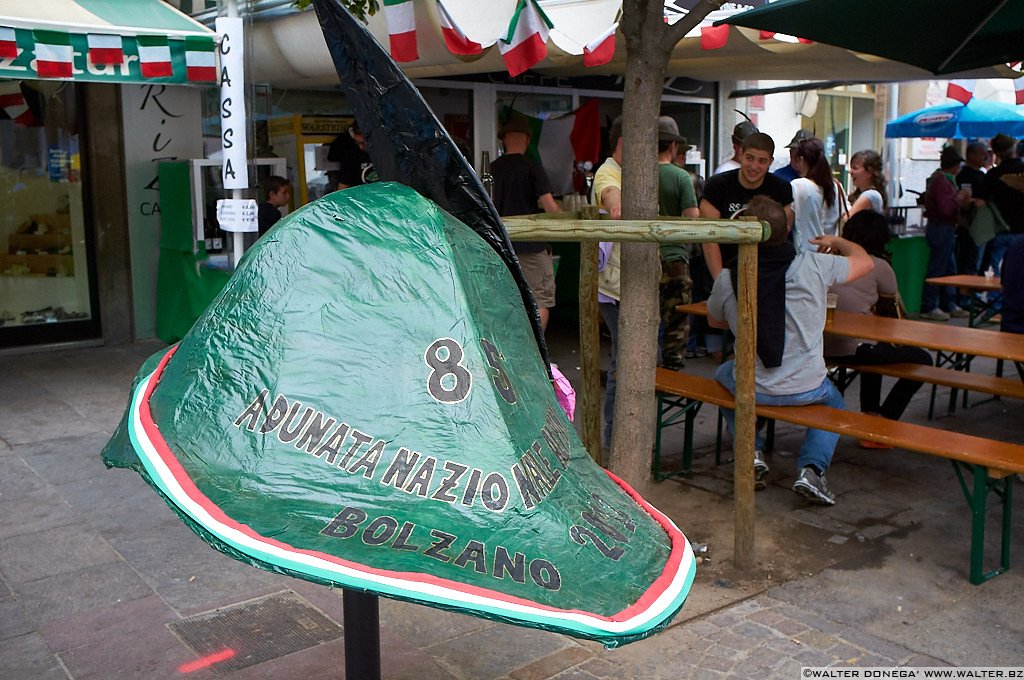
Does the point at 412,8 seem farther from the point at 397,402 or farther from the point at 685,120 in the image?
the point at 685,120

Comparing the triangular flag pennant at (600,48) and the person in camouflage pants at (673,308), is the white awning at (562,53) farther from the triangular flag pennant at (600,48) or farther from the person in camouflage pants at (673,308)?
the person in camouflage pants at (673,308)

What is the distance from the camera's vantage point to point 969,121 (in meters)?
12.3

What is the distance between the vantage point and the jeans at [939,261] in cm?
1120

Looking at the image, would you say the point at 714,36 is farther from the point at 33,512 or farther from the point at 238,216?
the point at 33,512

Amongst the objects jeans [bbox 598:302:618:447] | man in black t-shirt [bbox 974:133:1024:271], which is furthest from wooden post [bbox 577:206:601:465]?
man in black t-shirt [bbox 974:133:1024:271]

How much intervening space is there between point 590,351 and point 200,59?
3775 millimetres

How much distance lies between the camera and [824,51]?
8352mm

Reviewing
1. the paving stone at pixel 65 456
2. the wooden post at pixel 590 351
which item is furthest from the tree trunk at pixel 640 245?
the paving stone at pixel 65 456

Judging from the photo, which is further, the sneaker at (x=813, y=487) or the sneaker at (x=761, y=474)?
the sneaker at (x=761, y=474)

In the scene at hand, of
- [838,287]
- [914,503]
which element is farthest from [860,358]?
[914,503]

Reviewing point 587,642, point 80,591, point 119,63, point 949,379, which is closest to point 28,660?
point 80,591

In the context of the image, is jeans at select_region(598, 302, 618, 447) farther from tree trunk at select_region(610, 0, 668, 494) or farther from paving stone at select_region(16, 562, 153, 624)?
paving stone at select_region(16, 562, 153, 624)

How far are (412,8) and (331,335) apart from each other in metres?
5.34

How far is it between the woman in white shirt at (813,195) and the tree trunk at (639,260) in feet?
13.2
